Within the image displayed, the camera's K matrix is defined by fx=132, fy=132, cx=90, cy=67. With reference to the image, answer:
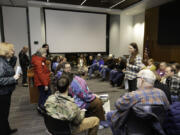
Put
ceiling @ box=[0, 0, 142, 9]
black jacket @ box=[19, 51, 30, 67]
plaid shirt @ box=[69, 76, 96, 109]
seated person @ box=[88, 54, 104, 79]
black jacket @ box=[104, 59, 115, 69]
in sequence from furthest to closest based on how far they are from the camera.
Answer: seated person @ box=[88, 54, 104, 79] < ceiling @ box=[0, 0, 142, 9] < black jacket @ box=[104, 59, 115, 69] < black jacket @ box=[19, 51, 30, 67] < plaid shirt @ box=[69, 76, 96, 109]

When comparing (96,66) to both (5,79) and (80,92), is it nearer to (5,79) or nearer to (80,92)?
(80,92)

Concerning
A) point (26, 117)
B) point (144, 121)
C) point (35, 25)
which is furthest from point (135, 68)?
point (35, 25)

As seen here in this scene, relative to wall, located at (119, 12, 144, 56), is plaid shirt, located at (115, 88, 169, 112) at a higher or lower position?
lower

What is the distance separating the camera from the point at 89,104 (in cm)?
195

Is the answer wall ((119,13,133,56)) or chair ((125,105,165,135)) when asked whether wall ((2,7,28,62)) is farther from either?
chair ((125,105,165,135))

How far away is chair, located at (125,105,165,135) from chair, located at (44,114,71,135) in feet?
1.83

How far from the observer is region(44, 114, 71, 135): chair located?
123 cm

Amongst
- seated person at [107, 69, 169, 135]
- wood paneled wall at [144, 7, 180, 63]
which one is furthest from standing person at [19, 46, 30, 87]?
wood paneled wall at [144, 7, 180, 63]

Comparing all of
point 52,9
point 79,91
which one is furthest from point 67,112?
point 52,9

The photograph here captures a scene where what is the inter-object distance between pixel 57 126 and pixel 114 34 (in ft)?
24.0

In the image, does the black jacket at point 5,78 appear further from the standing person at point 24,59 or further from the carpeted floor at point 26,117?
the standing person at point 24,59

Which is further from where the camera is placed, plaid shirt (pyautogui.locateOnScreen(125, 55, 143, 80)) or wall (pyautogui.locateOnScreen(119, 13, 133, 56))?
wall (pyautogui.locateOnScreen(119, 13, 133, 56))

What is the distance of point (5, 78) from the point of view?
1.71m

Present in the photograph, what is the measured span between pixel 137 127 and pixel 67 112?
642mm
